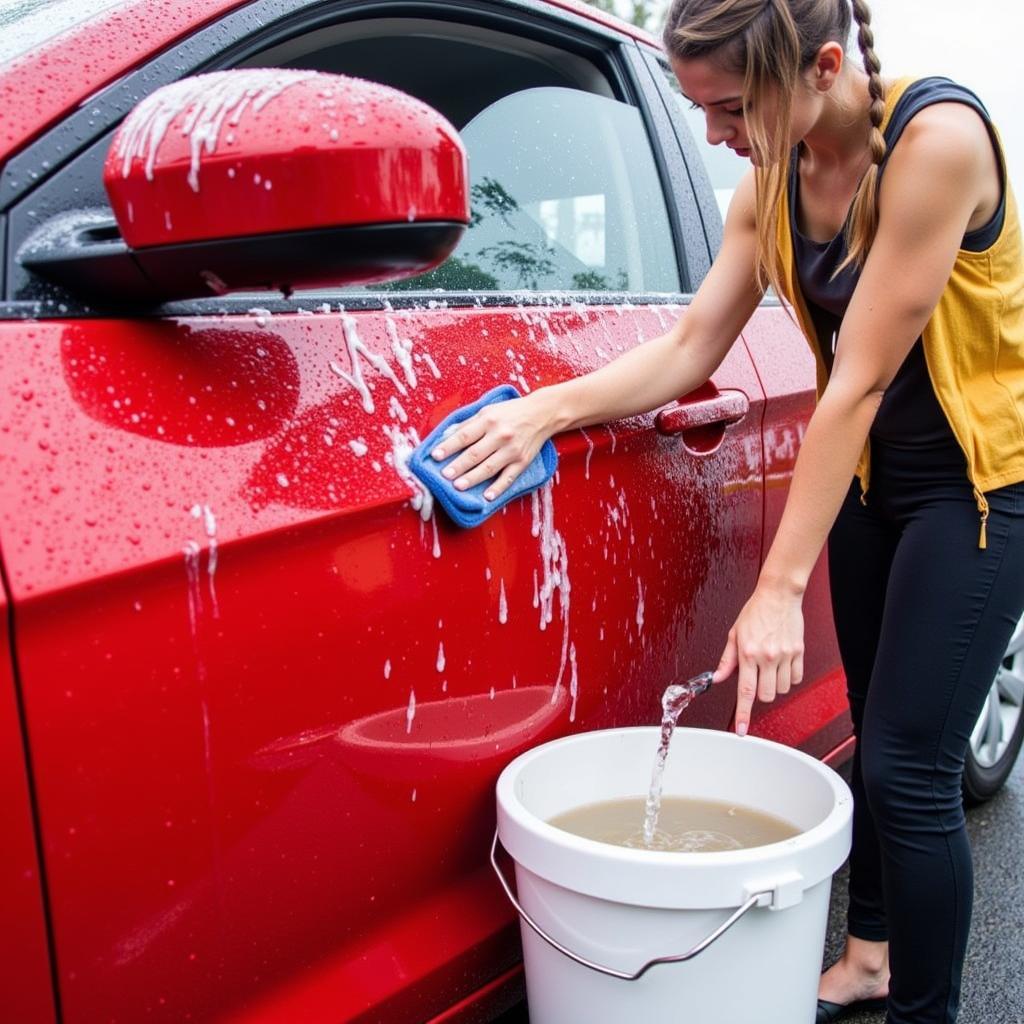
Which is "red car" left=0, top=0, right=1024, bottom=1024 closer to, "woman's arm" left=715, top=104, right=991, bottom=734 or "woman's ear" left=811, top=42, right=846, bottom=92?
"woman's arm" left=715, top=104, right=991, bottom=734

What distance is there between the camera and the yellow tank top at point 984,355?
1.50 meters

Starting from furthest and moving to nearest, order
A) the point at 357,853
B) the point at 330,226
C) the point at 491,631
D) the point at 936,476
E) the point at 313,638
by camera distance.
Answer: the point at 936,476 < the point at 491,631 < the point at 357,853 < the point at 313,638 < the point at 330,226

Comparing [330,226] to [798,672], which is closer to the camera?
[330,226]

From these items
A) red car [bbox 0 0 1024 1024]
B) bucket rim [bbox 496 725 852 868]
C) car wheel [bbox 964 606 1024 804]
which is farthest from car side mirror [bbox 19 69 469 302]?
car wheel [bbox 964 606 1024 804]

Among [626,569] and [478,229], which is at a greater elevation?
[478,229]

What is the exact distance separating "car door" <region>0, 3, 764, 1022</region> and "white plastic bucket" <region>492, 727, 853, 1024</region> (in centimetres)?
8

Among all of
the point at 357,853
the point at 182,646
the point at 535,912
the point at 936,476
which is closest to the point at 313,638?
the point at 182,646

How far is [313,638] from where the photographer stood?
1.15m

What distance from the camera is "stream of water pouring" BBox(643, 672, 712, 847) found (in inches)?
62.7

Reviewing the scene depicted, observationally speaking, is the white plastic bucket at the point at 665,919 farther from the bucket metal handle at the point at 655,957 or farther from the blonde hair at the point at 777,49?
the blonde hair at the point at 777,49

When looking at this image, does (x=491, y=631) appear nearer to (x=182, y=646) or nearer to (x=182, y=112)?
(x=182, y=646)

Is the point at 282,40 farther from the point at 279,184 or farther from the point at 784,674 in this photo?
the point at 784,674

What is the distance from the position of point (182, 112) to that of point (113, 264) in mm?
152

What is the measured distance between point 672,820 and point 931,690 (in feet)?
1.32
